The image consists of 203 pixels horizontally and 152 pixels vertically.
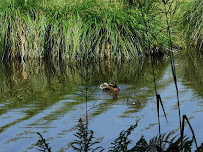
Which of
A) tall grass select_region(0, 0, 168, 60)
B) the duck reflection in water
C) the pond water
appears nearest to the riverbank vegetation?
tall grass select_region(0, 0, 168, 60)

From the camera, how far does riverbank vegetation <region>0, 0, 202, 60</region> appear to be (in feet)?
41.7

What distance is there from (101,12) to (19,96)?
17.5 ft

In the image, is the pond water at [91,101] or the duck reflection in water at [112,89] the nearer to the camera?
the pond water at [91,101]

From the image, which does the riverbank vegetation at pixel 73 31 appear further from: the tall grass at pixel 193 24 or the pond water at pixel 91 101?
the pond water at pixel 91 101

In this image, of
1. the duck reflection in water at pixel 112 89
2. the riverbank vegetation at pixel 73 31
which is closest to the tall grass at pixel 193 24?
the riverbank vegetation at pixel 73 31

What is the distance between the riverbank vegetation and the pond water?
1.90 feet

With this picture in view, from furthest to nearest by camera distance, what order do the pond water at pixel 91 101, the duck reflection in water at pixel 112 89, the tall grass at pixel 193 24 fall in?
the tall grass at pixel 193 24, the duck reflection in water at pixel 112 89, the pond water at pixel 91 101

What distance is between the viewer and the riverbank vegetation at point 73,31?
12703 mm

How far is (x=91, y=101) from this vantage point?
26.1 ft

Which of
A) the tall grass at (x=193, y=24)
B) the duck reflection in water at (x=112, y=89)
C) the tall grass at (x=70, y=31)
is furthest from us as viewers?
the tall grass at (x=193, y=24)

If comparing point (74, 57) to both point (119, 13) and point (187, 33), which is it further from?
point (187, 33)

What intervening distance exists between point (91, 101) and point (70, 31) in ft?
16.7

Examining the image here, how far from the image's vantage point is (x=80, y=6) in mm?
13422

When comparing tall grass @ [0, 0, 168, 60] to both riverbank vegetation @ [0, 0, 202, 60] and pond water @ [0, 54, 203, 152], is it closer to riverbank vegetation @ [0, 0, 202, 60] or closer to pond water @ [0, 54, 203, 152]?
riverbank vegetation @ [0, 0, 202, 60]
